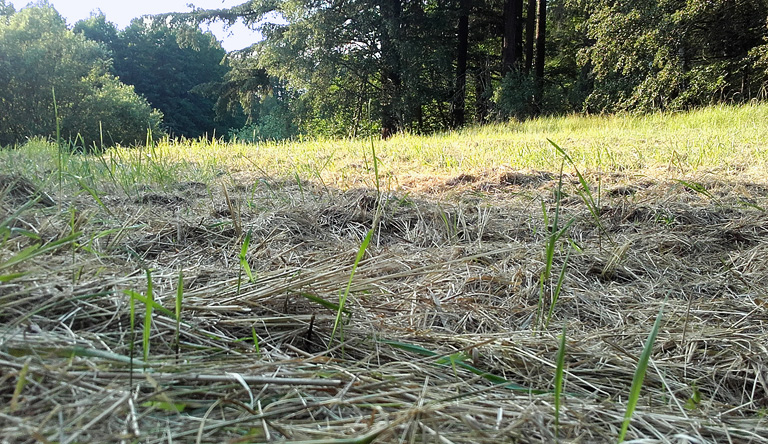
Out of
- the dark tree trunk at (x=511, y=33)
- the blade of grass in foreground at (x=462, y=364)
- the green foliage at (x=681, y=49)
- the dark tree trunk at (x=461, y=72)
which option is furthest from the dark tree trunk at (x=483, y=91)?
the blade of grass in foreground at (x=462, y=364)

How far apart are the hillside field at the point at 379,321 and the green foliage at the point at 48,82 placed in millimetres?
16877

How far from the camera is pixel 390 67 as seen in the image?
1338 centimetres

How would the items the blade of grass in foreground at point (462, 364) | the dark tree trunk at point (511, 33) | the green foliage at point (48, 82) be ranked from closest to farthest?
the blade of grass in foreground at point (462, 364)
the dark tree trunk at point (511, 33)
the green foliage at point (48, 82)

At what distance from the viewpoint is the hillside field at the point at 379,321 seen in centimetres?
58

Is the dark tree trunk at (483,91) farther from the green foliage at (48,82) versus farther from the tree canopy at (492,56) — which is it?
the green foliage at (48,82)

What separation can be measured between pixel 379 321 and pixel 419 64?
12.9 metres

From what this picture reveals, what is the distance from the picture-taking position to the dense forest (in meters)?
10.0

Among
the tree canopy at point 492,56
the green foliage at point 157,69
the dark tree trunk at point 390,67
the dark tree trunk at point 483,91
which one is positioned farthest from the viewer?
the green foliage at point 157,69

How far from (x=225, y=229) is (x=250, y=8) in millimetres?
15356

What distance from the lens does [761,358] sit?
92 cm

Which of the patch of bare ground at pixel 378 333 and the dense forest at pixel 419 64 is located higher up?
the dense forest at pixel 419 64

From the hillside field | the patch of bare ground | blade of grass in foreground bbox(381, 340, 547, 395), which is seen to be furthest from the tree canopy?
blade of grass in foreground bbox(381, 340, 547, 395)

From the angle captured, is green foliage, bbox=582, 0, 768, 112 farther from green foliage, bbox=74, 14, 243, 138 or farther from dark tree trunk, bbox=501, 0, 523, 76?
green foliage, bbox=74, 14, 243, 138

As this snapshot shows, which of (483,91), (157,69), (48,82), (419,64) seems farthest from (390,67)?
(157,69)
